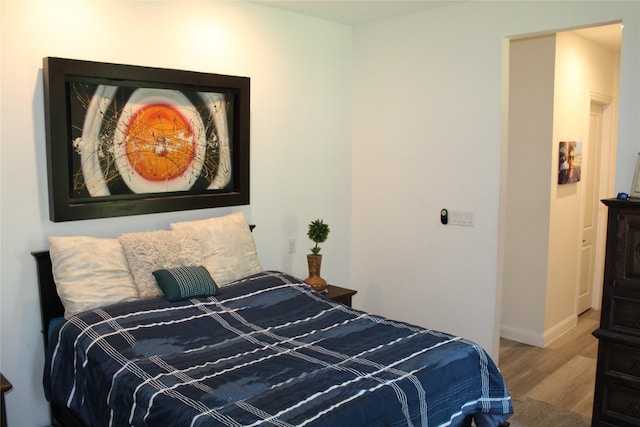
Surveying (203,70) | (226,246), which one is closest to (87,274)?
(226,246)

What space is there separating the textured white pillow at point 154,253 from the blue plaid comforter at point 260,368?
14 cm

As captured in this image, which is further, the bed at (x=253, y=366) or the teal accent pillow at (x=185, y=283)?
the teal accent pillow at (x=185, y=283)

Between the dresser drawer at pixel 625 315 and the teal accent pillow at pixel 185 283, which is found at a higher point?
the teal accent pillow at pixel 185 283

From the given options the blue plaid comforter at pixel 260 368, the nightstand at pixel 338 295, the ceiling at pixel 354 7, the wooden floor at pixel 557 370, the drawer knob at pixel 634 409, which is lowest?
the wooden floor at pixel 557 370

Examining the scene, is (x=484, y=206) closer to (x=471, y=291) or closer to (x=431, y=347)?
(x=471, y=291)

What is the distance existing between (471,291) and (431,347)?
62.2 inches

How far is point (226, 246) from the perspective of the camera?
3.44 meters

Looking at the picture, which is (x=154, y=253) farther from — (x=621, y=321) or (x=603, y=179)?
(x=603, y=179)

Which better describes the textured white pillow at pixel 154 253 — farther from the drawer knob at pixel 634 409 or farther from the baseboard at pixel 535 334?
the baseboard at pixel 535 334

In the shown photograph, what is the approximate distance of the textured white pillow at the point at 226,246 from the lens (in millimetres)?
3354

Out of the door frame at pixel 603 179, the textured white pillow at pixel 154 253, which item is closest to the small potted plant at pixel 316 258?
the textured white pillow at pixel 154 253

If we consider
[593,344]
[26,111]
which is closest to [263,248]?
[26,111]

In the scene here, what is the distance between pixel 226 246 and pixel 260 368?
50.0 inches

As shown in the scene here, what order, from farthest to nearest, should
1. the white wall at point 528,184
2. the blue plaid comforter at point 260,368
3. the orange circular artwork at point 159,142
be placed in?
the white wall at point 528,184
the orange circular artwork at point 159,142
the blue plaid comforter at point 260,368
